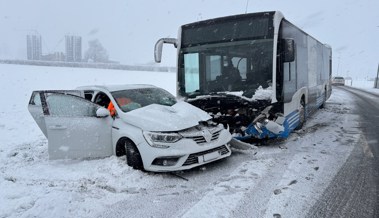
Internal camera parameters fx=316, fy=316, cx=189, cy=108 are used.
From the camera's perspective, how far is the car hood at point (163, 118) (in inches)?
204

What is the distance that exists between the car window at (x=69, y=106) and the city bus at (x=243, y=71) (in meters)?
2.43

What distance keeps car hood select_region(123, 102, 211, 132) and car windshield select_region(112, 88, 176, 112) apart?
1.01ft

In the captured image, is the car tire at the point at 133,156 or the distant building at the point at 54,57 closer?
the car tire at the point at 133,156

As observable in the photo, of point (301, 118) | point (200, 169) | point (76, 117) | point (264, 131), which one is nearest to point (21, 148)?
point (76, 117)

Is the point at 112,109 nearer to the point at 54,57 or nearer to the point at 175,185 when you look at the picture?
the point at 175,185

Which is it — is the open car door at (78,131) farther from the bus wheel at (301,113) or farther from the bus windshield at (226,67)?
the bus wheel at (301,113)

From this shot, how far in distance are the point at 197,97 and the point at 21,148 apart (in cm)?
427

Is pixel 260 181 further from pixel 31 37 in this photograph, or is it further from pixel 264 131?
pixel 31 37

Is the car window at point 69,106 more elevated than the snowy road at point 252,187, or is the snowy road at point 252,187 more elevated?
the car window at point 69,106

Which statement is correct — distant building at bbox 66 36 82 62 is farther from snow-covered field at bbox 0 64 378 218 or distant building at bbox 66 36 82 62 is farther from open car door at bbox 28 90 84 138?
snow-covered field at bbox 0 64 378 218

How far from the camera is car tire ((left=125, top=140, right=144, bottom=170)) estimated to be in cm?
525

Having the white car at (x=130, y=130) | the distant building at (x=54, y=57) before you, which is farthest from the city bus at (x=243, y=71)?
the distant building at (x=54, y=57)

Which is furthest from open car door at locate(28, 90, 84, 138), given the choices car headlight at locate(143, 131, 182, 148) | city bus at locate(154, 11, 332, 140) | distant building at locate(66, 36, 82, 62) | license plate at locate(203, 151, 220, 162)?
distant building at locate(66, 36, 82, 62)

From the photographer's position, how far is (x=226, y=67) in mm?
6992
